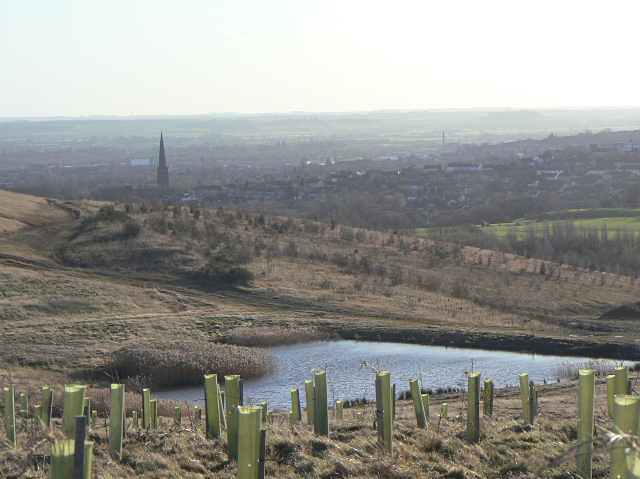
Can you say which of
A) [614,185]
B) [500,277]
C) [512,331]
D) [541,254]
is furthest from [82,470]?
[614,185]

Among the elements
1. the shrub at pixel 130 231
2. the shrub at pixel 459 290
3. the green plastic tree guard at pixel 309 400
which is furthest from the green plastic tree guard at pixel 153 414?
the shrub at pixel 130 231

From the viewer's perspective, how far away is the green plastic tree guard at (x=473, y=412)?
416 inches

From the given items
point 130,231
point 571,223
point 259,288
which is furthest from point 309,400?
point 571,223

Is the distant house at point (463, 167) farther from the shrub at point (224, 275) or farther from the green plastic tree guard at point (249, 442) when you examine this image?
the green plastic tree guard at point (249, 442)

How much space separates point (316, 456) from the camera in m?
9.74

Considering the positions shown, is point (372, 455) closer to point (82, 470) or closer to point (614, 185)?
point (82, 470)

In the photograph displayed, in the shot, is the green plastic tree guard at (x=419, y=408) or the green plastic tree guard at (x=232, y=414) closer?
the green plastic tree guard at (x=232, y=414)

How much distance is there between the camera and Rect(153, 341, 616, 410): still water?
2055cm

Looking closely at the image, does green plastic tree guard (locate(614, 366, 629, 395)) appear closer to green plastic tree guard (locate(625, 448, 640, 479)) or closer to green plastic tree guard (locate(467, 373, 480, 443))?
green plastic tree guard (locate(467, 373, 480, 443))

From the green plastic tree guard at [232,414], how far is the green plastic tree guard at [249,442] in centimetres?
211

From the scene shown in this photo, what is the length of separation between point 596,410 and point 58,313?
20.4 meters

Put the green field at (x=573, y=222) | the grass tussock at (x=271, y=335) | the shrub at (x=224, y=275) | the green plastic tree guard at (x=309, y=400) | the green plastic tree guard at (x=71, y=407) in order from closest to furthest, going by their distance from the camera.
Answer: the green plastic tree guard at (x=71, y=407) < the green plastic tree guard at (x=309, y=400) < the grass tussock at (x=271, y=335) < the shrub at (x=224, y=275) < the green field at (x=573, y=222)

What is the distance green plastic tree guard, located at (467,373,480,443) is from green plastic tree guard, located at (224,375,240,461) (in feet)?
9.12

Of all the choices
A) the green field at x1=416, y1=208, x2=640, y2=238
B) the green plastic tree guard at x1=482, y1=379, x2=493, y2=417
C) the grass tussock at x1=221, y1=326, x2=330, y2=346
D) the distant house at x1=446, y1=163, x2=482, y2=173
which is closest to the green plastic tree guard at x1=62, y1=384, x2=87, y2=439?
the green plastic tree guard at x1=482, y1=379, x2=493, y2=417
